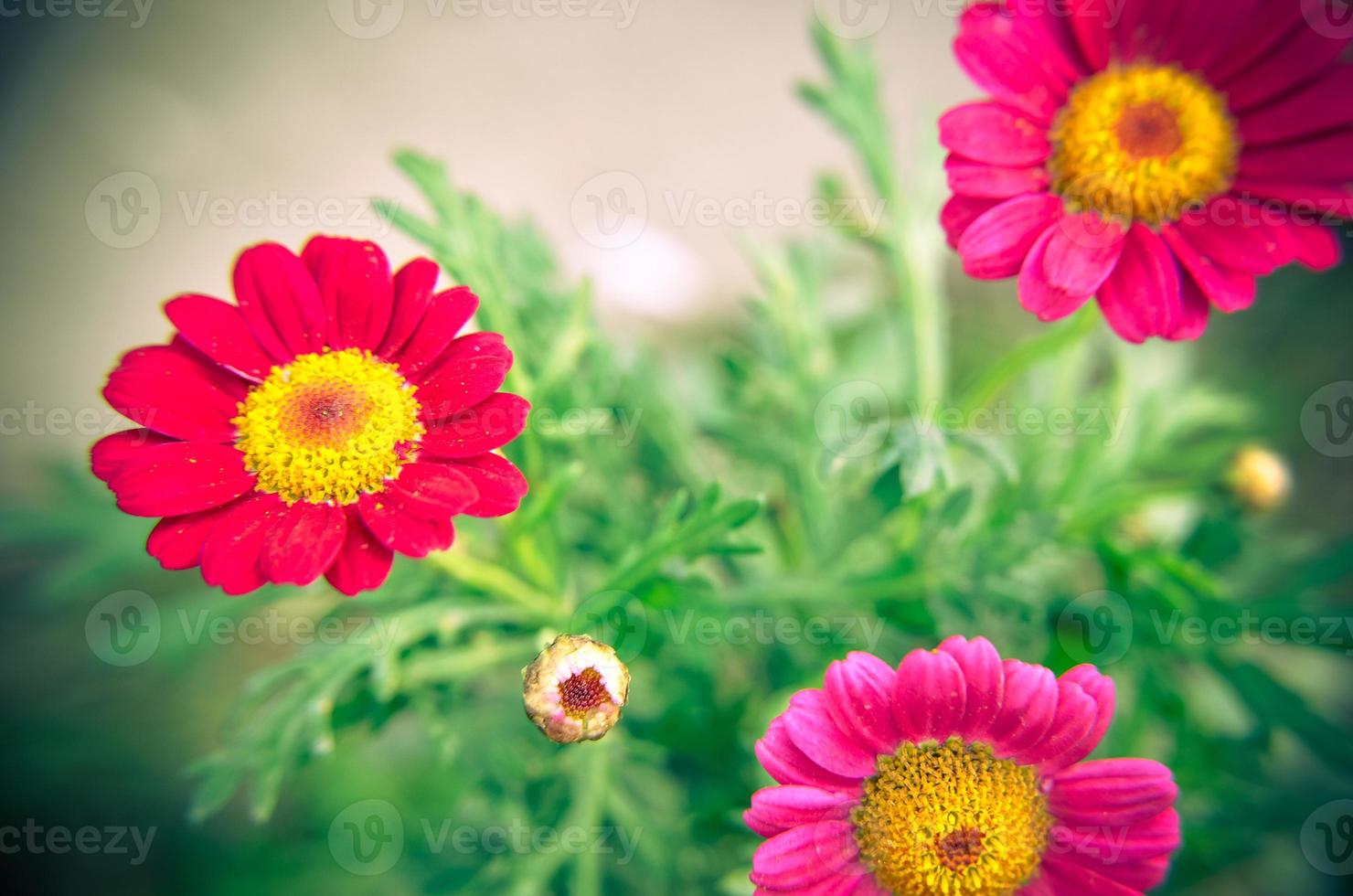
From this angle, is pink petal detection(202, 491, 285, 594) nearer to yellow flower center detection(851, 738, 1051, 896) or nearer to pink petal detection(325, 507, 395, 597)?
pink petal detection(325, 507, 395, 597)

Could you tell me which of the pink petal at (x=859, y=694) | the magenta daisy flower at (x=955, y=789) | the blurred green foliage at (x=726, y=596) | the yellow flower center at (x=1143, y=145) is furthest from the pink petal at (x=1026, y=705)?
the yellow flower center at (x=1143, y=145)

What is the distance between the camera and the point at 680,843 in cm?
183

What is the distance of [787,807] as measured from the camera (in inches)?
40.6

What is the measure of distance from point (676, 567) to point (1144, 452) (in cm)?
108

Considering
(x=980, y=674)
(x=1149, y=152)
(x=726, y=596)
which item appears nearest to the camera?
(x=980, y=674)

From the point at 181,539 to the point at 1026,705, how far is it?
Answer: 0.95 metres

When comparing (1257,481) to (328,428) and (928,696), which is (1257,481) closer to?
(928,696)

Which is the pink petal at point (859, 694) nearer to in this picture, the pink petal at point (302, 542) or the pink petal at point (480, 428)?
the pink petal at point (480, 428)

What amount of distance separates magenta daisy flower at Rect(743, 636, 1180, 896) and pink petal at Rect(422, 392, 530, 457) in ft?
1.44

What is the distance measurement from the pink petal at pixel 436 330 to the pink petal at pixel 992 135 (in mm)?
593

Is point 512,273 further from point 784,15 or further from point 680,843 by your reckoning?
point 784,15

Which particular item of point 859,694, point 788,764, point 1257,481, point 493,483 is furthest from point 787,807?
point 1257,481

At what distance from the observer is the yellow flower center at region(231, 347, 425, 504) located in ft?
3.74

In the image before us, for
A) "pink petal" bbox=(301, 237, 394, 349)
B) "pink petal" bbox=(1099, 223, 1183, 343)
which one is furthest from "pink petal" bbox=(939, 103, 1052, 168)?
"pink petal" bbox=(301, 237, 394, 349)
